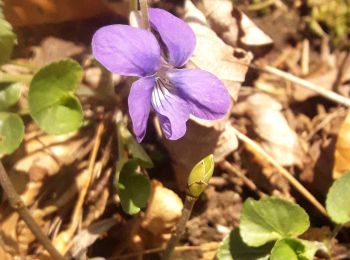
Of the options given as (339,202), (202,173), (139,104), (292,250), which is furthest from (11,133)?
(339,202)

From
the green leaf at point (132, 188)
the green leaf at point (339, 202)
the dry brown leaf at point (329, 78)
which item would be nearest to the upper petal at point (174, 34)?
the green leaf at point (132, 188)

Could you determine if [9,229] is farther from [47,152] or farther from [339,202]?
[339,202]

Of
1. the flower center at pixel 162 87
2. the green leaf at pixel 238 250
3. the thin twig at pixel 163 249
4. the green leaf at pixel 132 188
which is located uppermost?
the flower center at pixel 162 87

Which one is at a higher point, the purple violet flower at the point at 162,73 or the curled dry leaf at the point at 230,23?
the purple violet flower at the point at 162,73

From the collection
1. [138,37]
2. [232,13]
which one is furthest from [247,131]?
[138,37]

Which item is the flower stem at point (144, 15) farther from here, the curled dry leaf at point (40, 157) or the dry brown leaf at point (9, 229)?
the dry brown leaf at point (9, 229)

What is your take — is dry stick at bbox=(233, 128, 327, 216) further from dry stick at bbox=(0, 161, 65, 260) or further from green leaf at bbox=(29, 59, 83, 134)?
dry stick at bbox=(0, 161, 65, 260)
